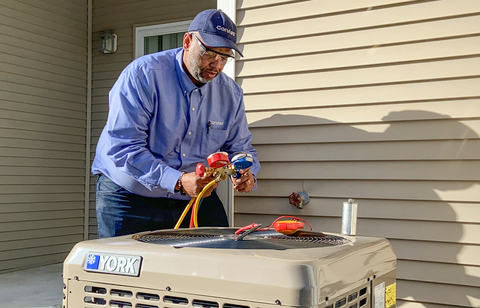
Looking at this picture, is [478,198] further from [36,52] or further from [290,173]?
[36,52]

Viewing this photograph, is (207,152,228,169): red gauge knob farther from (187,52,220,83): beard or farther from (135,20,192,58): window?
(135,20,192,58): window

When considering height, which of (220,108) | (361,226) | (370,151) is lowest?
(361,226)

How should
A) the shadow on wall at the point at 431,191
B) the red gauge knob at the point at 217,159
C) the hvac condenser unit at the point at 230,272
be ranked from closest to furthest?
the hvac condenser unit at the point at 230,272
the red gauge knob at the point at 217,159
the shadow on wall at the point at 431,191

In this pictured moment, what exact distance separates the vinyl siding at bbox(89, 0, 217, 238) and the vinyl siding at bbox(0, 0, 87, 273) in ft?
0.47

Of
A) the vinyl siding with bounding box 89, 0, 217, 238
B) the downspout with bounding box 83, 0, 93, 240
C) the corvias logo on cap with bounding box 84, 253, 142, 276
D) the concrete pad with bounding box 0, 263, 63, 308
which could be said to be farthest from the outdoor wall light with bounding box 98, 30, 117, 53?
the corvias logo on cap with bounding box 84, 253, 142, 276

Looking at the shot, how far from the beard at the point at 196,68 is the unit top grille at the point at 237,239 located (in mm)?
735

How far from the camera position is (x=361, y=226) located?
8.13 feet

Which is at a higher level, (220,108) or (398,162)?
(220,108)

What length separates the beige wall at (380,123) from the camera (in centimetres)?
222

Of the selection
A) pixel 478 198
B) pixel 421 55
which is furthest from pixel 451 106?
pixel 478 198

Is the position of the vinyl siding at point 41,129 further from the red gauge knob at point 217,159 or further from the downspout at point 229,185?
the red gauge knob at point 217,159

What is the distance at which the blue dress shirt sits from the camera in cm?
194

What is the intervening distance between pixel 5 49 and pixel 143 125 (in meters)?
4.02

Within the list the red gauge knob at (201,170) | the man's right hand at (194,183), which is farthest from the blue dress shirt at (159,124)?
the red gauge knob at (201,170)
